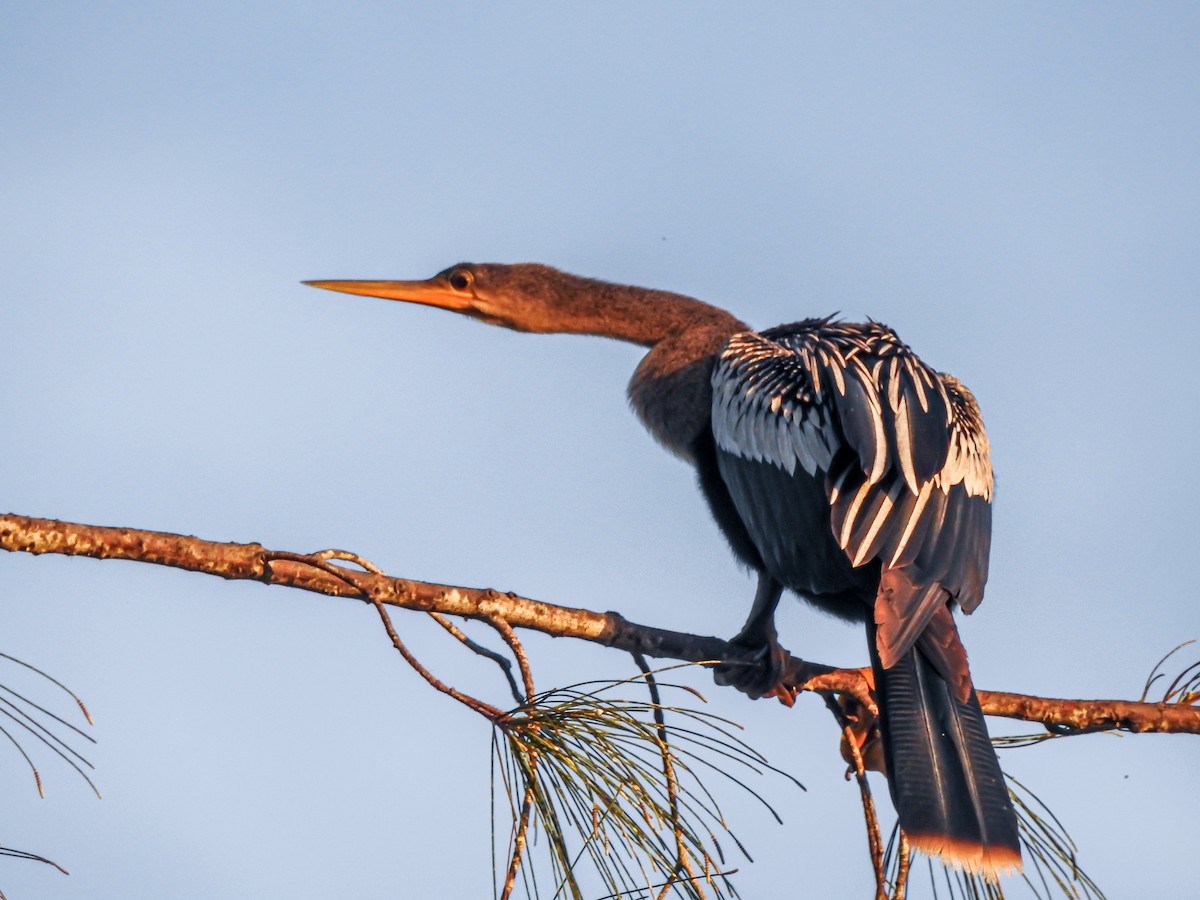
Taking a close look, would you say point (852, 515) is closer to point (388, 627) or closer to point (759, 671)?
point (759, 671)

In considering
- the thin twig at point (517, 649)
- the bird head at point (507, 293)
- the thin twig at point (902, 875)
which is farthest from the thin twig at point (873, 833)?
the bird head at point (507, 293)

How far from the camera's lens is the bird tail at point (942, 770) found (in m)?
2.65

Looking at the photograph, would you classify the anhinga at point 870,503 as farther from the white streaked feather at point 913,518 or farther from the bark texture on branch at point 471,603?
the bark texture on branch at point 471,603

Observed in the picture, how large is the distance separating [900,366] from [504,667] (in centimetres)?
175

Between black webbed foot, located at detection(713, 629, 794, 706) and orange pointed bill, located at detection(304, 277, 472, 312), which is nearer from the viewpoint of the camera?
black webbed foot, located at detection(713, 629, 794, 706)

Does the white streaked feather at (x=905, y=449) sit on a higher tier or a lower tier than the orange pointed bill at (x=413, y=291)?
lower

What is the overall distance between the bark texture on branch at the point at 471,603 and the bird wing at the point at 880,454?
1.07ft

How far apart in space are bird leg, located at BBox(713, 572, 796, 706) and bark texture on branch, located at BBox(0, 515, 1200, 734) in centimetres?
14

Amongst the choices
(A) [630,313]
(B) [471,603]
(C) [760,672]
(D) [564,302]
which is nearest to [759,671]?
(C) [760,672]

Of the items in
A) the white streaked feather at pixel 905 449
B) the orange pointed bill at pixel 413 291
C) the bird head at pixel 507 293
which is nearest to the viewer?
the white streaked feather at pixel 905 449

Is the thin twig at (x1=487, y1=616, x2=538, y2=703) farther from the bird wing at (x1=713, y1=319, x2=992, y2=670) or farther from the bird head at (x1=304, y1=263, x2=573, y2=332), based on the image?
the bird head at (x1=304, y1=263, x2=573, y2=332)

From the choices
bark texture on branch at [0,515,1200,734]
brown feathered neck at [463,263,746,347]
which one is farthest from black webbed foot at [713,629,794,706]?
brown feathered neck at [463,263,746,347]

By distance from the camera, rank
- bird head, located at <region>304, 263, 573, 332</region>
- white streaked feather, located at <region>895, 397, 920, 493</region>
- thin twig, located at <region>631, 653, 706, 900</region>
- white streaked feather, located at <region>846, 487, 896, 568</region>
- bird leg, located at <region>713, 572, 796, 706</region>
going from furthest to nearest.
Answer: bird head, located at <region>304, 263, 573, 332</region>
bird leg, located at <region>713, 572, 796, 706</region>
white streaked feather, located at <region>895, 397, 920, 493</region>
white streaked feather, located at <region>846, 487, 896, 568</region>
thin twig, located at <region>631, 653, 706, 900</region>

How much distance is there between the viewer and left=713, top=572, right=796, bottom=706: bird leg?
137 inches
